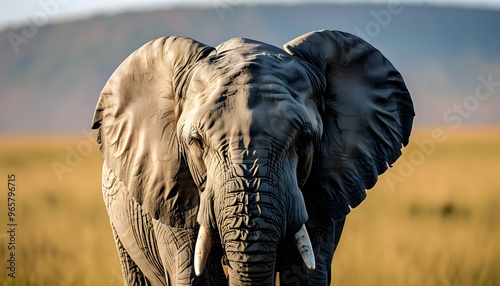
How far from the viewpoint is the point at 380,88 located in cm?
569

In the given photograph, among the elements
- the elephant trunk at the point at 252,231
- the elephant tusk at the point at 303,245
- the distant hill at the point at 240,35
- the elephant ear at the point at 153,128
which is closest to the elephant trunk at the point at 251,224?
the elephant trunk at the point at 252,231

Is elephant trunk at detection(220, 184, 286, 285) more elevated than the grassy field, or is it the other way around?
elephant trunk at detection(220, 184, 286, 285)

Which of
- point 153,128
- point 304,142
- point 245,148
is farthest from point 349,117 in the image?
point 245,148

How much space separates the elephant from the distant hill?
5356 centimetres

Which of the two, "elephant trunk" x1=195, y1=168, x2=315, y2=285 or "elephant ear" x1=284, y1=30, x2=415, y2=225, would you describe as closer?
"elephant trunk" x1=195, y1=168, x2=315, y2=285

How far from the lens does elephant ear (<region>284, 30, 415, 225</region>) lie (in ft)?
17.7

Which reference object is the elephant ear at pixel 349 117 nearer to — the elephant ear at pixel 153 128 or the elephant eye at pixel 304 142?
the elephant eye at pixel 304 142

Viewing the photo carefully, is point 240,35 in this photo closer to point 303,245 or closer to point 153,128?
point 153,128

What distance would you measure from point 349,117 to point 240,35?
64792mm

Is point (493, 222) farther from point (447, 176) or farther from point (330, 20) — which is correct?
point (330, 20)

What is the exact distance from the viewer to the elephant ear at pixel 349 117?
17.7ft

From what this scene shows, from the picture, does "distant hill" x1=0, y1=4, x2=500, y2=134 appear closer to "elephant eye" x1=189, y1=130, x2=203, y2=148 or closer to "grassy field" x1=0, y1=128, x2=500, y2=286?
"grassy field" x1=0, y1=128, x2=500, y2=286

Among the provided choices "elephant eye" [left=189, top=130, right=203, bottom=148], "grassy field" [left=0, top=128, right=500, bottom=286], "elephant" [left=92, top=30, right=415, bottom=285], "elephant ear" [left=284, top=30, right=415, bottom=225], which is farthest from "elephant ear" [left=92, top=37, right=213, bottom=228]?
"grassy field" [left=0, top=128, right=500, bottom=286]

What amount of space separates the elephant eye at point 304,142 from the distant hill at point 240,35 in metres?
54.3
